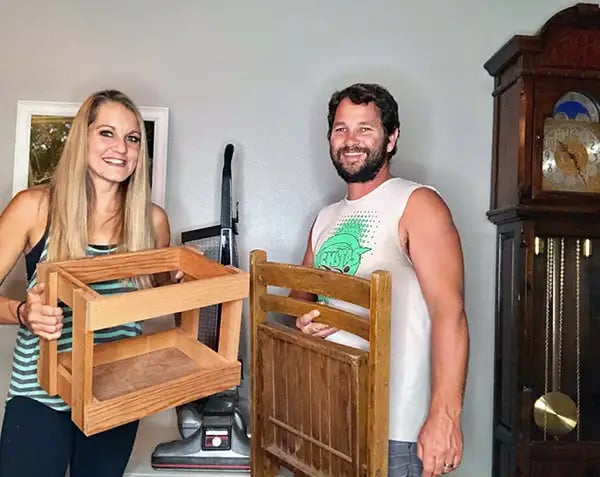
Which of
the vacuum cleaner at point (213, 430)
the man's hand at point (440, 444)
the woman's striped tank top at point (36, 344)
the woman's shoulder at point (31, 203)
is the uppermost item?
the woman's shoulder at point (31, 203)

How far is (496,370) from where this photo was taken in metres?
1.95

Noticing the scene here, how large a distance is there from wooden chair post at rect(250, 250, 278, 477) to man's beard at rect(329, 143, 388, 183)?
0.29 metres

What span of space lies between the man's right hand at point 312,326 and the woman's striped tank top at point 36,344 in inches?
16.6

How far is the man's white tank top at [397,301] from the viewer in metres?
1.25

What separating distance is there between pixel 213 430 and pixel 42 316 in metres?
0.74

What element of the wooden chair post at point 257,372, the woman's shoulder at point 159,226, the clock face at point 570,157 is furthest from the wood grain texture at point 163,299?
the clock face at point 570,157

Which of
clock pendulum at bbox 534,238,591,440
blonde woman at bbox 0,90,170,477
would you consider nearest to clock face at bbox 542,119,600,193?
clock pendulum at bbox 534,238,591,440

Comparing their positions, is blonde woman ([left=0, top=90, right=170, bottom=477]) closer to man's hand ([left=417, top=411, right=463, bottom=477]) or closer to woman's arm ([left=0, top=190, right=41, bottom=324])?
woman's arm ([left=0, top=190, right=41, bottom=324])

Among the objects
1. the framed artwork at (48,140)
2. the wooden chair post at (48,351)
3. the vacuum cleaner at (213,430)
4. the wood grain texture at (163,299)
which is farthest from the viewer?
the framed artwork at (48,140)

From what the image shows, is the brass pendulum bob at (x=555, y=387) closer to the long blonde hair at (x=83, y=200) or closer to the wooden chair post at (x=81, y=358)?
the long blonde hair at (x=83, y=200)

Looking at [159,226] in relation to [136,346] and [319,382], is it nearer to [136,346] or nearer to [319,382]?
[136,346]

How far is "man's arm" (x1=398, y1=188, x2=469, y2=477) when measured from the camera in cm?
115

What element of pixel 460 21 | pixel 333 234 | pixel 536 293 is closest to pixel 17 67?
pixel 333 234

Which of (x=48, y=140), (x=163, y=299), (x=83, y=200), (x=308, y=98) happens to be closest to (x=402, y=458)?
(x=163, y=299)
